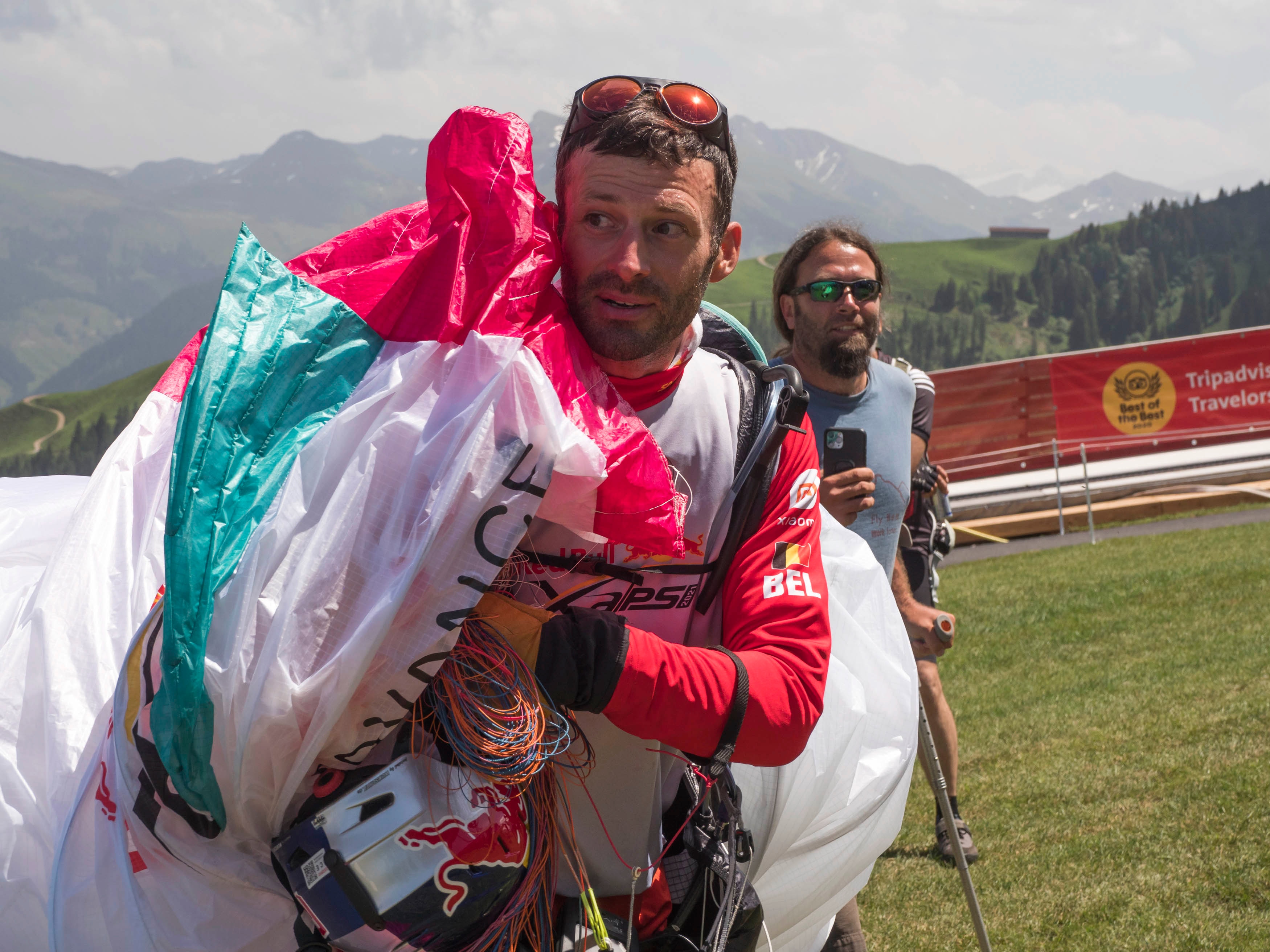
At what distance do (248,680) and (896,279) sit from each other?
4.80 m

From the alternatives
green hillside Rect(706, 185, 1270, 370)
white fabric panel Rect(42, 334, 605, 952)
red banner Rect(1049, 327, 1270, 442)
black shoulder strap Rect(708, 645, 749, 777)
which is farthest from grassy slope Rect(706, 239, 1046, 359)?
white fabric panel Rect(42, 334, 605, 952)

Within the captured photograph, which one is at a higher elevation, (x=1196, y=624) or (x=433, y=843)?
(x=433, y=843)

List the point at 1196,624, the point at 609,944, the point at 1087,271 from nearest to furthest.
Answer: the point at 609,944, the point at 1196,624, the point at 1087,271

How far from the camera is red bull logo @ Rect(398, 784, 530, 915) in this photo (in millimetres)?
1443

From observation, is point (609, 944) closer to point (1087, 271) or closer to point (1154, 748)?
point (1154, 748)

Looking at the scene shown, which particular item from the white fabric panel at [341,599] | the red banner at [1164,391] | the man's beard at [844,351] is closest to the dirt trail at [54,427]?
the red banner at [1164,391]

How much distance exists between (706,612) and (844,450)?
154 cm

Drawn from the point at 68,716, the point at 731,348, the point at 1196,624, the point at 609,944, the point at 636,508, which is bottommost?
the point at 1196,624

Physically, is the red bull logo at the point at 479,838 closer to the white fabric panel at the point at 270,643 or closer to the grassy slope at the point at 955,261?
the white fabric panel at the point at 270,643

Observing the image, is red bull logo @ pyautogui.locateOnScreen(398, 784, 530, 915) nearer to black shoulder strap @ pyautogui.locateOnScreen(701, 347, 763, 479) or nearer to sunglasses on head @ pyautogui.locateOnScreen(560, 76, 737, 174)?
black shoulder strap @ pyautogui.locateOnScreen(701, 347, 763, 479)

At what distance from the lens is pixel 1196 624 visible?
7.44m

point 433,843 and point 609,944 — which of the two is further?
point 609,944

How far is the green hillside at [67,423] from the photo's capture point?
8525cm

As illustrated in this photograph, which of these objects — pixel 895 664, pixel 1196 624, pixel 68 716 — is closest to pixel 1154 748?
pixel 1196 624
